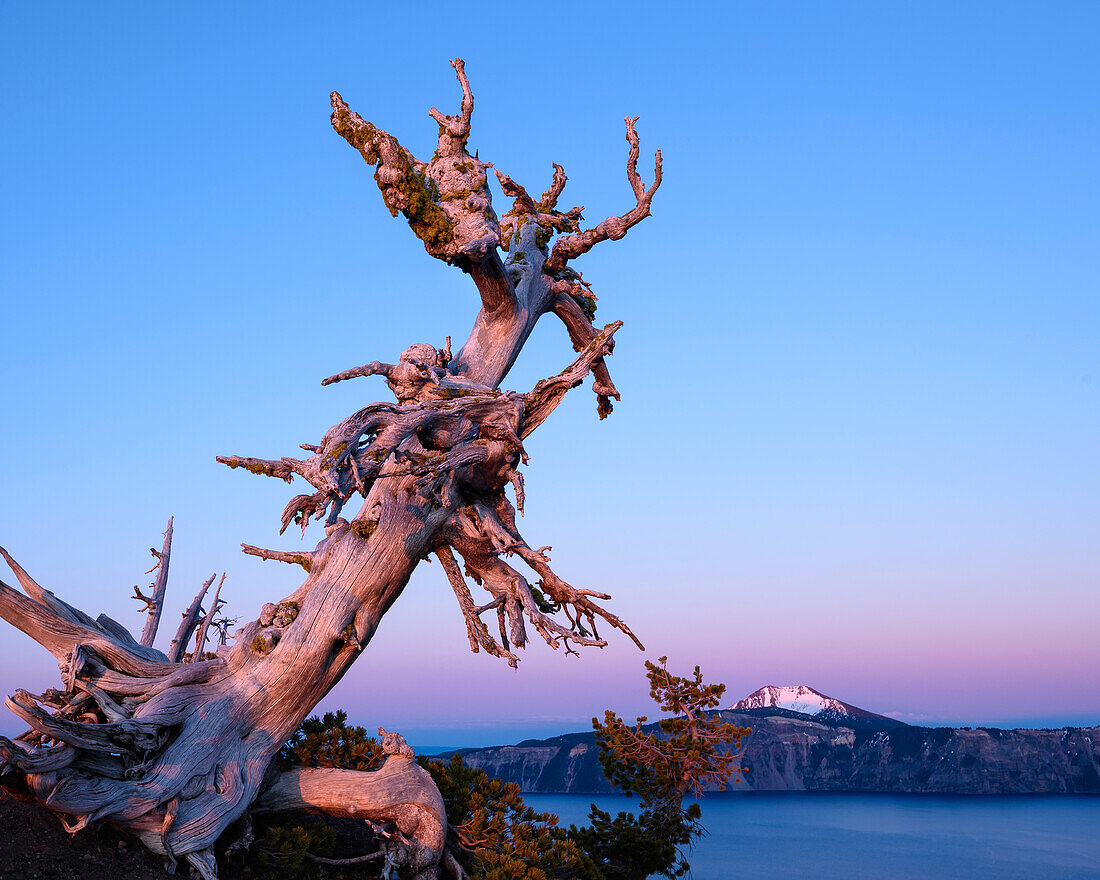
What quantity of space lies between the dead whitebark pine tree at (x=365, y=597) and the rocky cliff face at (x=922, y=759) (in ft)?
82.7

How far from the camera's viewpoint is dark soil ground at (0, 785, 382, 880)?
9906 mm

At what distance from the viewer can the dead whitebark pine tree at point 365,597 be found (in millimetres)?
11250

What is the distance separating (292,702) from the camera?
12922 millimetres

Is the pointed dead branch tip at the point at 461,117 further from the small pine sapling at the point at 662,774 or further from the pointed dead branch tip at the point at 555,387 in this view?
the small pine sapling at the point at 662,774

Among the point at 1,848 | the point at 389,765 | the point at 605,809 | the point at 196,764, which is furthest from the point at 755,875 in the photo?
the point at 1,848

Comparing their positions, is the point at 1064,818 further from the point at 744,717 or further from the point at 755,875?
the point at 755,875

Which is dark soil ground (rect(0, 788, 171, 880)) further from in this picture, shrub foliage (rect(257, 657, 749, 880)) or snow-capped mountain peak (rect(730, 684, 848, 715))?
snow-capped mountain peak (rect(730, 684, 848, 715))

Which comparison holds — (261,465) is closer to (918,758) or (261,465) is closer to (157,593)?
(157,593)

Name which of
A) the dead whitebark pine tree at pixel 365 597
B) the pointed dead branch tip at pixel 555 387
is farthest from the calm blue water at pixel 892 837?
the pointed dead branch tip at pixel 555 387

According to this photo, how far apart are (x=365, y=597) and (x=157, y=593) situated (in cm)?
572

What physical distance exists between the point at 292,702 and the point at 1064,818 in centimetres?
3175

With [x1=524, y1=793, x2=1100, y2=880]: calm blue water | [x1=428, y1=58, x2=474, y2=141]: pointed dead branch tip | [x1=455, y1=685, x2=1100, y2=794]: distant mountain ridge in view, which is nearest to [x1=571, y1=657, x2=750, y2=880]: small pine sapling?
[x1=524, y1=793, x2=1100, y2=880]: calm blue water

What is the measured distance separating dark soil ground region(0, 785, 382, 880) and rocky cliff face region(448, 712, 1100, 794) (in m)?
28.5

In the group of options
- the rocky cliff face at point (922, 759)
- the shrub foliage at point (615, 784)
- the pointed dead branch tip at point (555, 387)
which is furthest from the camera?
the rocky cliff face at point (922, 759)
